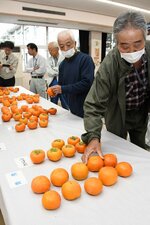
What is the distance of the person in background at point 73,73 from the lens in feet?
7.08

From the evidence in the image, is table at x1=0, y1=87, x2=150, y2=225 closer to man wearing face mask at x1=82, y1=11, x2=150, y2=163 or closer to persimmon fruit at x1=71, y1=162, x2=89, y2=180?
persimmon fruit at x1=71, y1=162, x2=89, y2=180

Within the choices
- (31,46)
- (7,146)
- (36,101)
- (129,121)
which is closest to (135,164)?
(129,121)

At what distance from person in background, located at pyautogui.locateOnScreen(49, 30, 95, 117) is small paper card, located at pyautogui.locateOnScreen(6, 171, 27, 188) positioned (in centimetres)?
117

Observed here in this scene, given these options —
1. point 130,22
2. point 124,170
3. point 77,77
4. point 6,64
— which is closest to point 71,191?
point 124,170

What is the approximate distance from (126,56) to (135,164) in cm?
65

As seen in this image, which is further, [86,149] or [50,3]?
[50,3]

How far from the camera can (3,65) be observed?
475 cm

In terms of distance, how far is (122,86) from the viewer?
1449 mm

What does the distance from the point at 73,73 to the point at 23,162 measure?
1373 millimetres

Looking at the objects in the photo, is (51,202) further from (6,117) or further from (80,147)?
(6,117)

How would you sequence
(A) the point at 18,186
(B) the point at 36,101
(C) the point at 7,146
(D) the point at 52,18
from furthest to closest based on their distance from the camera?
(D) the point at 52,18
(B) the point at 36,101
(C) the point at 7,146
(A) the point at 18,186

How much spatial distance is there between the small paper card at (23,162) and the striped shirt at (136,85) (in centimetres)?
81

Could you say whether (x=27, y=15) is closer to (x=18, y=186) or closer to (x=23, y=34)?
(x=23, y=34)

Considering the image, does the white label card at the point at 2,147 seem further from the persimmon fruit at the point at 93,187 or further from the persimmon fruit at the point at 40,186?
the persimmon fruit at the point at 93,187
